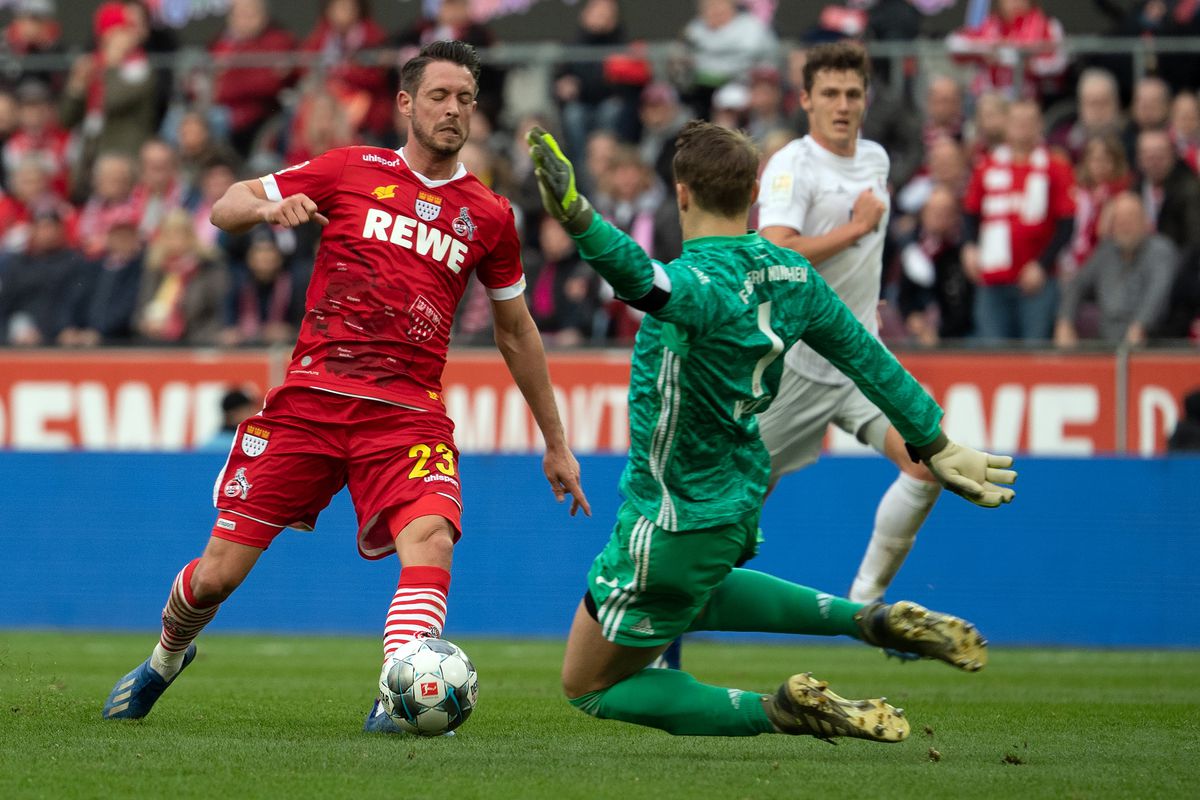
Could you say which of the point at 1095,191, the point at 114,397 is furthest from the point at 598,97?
the point at 114,397

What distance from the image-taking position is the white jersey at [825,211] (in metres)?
8.69

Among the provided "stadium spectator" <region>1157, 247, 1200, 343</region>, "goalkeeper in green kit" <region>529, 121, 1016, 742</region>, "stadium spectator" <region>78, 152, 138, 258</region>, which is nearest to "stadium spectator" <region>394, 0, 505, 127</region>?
"stadium spectator" <region>78, 152, 138, 258</region>

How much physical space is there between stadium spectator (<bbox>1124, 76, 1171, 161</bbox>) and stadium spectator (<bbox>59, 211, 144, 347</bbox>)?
8711 mm

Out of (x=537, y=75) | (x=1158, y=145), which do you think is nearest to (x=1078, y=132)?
(x=1158, y=145)

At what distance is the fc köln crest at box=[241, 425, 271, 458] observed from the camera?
6723 mm

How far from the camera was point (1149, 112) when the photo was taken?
A: 48.4ft

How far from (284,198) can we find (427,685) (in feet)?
6.13

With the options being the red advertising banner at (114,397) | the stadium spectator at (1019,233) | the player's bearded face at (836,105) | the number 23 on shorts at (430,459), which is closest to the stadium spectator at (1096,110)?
the stadium spectator at (1019,233)

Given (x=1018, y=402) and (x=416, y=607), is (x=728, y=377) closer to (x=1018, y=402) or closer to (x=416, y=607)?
(x=416, y=607)

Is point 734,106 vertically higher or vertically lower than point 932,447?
higher

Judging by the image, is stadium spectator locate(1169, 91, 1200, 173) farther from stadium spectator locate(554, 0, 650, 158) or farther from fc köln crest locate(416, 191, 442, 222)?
fc köln crest locate(416, 191, 442, 222)

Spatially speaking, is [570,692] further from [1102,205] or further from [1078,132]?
[1078,132]

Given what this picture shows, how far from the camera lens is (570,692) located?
6.06m

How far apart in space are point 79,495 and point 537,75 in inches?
242
